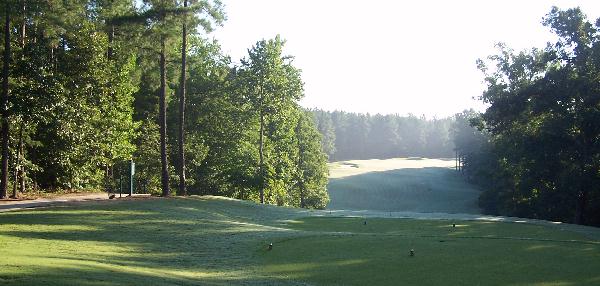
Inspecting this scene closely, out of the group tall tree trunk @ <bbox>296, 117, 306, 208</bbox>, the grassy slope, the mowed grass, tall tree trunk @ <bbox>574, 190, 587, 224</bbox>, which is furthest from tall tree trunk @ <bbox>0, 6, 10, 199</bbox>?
tall tree trunk @ <bbox>296, 117, 306, 208</bbox>

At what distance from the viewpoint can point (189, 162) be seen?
49625 mm

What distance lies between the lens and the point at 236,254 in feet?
54.0

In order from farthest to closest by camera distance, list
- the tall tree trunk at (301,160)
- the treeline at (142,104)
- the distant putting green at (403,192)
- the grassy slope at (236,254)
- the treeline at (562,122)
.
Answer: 1. the distant putting green at (403,192)
2. the tall tree trunk at (301,160)
3. the treeline at (562,122)
4. the treeline at (142,104)
5. the grassy slope at (236,254)

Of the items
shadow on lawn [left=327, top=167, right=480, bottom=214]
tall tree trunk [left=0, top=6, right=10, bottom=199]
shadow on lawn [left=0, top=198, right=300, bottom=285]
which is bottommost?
shadow on lawn [left=327, top=167, right=480, bottom=214]

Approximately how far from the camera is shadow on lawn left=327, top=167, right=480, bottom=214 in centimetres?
7469

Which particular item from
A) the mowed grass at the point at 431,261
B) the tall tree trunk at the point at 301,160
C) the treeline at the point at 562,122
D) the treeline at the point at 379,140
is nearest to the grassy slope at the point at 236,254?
the mowed grass at the point at 431,261

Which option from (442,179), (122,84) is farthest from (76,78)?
(442,179)

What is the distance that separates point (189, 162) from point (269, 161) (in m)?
7.93

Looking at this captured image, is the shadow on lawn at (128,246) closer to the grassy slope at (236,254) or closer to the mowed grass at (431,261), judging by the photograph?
the grassy slope at (236,254)

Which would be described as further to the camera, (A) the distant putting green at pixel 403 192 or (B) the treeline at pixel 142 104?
(A) the distant putting green at pixel 403 192

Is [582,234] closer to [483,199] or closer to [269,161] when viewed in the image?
[269,161]

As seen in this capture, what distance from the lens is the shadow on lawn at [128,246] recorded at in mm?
9945

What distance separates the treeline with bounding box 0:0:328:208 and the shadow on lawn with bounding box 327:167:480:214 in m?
14.0

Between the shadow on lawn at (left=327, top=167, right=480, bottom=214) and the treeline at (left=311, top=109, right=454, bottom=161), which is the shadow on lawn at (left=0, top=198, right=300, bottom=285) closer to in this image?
the shadow on lawn at (left=327, top=167, right=480, bottom=214)
